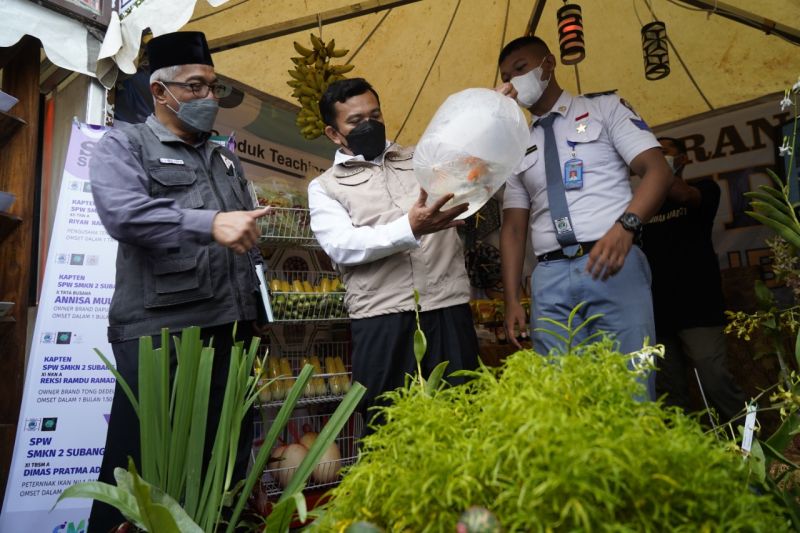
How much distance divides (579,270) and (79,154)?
2.48 meters

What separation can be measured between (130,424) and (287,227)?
1.54m

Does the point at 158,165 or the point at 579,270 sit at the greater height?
the point at 158,165

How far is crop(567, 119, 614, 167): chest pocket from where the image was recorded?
223 cm

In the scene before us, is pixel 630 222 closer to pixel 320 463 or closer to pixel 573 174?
pixel 573 174

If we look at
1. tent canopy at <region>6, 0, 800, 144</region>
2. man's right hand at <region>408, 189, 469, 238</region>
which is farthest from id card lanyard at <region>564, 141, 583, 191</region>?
tent canopy at <region>6, 0, 800, 144</region>

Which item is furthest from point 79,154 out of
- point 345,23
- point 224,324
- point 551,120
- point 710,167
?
point 710,167

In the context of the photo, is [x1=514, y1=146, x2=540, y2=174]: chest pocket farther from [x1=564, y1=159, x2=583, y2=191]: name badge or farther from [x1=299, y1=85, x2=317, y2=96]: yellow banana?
[x1=299, y1=85, x2=317, y2=96]: yellow banana

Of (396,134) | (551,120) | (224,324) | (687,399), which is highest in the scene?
(396,134)

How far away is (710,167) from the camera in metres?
4.18

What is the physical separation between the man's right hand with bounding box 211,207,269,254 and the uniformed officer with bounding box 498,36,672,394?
0.98 m

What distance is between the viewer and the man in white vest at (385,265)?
6.53ft

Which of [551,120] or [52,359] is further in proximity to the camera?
[52,359]

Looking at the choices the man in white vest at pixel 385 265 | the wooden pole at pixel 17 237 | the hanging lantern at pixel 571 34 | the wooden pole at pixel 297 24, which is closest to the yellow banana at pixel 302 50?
the wooden pole at pixel 297 24

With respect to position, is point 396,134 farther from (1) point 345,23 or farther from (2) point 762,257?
(2) point 762,257
